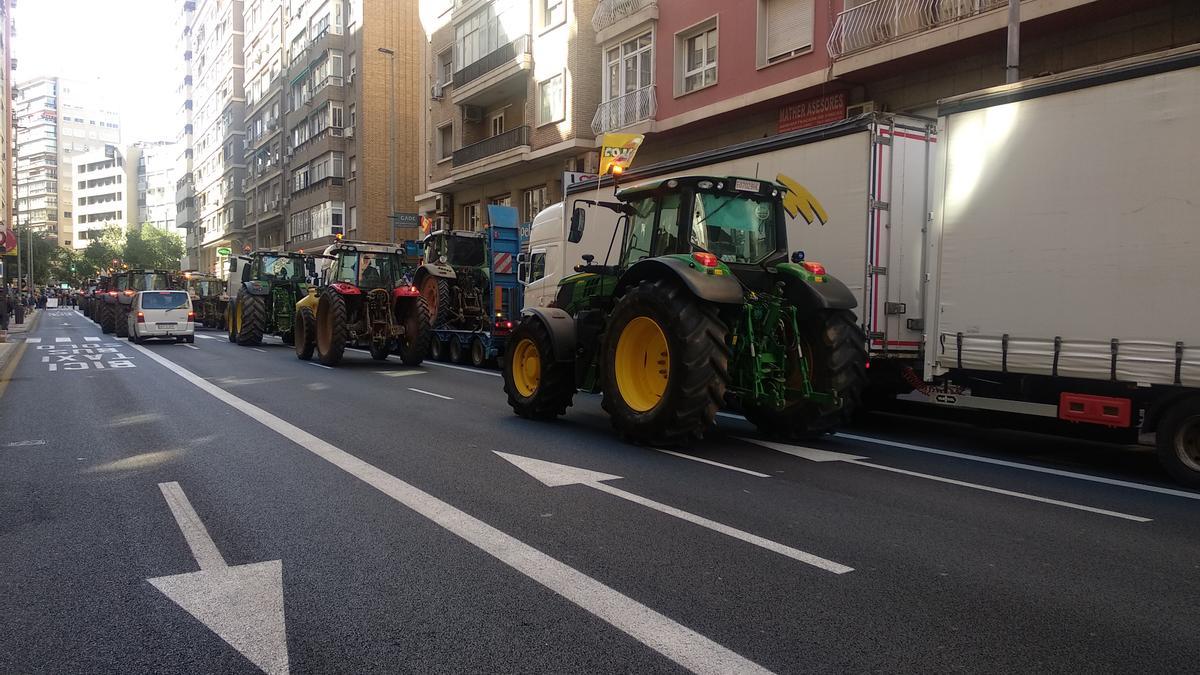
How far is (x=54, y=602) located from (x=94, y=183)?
162 m

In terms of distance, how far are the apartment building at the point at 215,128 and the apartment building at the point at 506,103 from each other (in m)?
31.5

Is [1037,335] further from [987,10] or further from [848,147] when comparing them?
[987,10]

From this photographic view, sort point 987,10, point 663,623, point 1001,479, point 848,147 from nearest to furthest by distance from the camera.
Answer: point 663,623, point 1001,479, point 848,147, point 987,10

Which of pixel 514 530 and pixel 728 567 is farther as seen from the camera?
pixel 514 530

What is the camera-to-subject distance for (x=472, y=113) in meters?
32.8

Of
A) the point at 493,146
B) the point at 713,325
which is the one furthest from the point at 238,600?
the point at 493,146

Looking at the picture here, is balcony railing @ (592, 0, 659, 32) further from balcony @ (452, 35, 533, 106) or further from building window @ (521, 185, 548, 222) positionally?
building window @ (521, 185, 548, 222)

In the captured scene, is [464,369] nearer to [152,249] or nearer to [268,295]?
[268,295]

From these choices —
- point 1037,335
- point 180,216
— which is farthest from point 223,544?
point 180,216

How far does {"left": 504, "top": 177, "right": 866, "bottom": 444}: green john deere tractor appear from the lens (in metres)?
7.57

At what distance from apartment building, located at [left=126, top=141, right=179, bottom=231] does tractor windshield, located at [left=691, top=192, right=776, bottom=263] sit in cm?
13476

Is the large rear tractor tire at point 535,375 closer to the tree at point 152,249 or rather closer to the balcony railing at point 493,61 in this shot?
the balcony railing at point 493,61

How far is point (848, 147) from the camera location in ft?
30.6

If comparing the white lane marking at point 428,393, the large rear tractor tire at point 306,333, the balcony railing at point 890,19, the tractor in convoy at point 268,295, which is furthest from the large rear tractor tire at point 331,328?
the balcony railing at point 890,19
